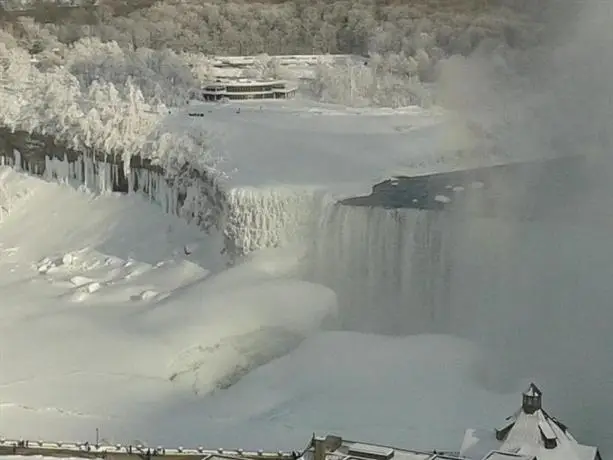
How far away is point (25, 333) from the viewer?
14281mm

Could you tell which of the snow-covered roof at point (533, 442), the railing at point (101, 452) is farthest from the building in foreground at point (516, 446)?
the railing at point (101, 452)

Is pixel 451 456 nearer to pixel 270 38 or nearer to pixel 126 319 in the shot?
pixel 126 319

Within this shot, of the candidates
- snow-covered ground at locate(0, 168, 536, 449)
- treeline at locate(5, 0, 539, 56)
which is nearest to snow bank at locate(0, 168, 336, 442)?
snow-covered ground at locate(0, 168, 536, 449)

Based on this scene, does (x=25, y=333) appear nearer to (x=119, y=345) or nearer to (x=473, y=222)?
(x=119, y=345)

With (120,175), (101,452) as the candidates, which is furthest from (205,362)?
(120,175)

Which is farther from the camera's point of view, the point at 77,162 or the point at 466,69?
the point at 466,69

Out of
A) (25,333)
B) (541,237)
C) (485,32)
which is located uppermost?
(485,32)

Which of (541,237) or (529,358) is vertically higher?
(541,237)

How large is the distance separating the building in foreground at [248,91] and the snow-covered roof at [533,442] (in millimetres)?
18631

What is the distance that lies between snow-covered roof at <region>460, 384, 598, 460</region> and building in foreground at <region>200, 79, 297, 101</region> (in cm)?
1863

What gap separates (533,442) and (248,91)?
1907 cm

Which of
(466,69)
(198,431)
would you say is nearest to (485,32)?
(466,69)

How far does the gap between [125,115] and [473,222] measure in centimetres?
984

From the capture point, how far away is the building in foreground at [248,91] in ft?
86.7
